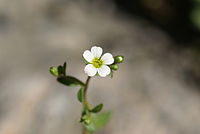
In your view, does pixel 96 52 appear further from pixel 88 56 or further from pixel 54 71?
pixel 54 71

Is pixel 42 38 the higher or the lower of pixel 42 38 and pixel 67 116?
the higher

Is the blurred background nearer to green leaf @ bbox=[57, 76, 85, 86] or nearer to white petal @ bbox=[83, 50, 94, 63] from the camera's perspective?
green leaf @ bbox=[57, 76, 85, 86]

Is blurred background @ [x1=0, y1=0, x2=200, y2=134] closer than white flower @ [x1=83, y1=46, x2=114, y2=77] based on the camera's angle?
No

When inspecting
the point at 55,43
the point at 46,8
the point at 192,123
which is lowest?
the point at 192,123

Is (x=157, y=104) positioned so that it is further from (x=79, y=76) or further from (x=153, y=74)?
(x=79, y=76)

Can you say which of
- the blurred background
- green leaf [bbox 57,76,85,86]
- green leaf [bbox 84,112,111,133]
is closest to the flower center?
green leaf [bbox 57,76,85,86]

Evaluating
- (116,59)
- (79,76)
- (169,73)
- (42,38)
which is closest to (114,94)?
(79,76)

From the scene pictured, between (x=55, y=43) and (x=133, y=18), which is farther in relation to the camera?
(x=133, y=18)
